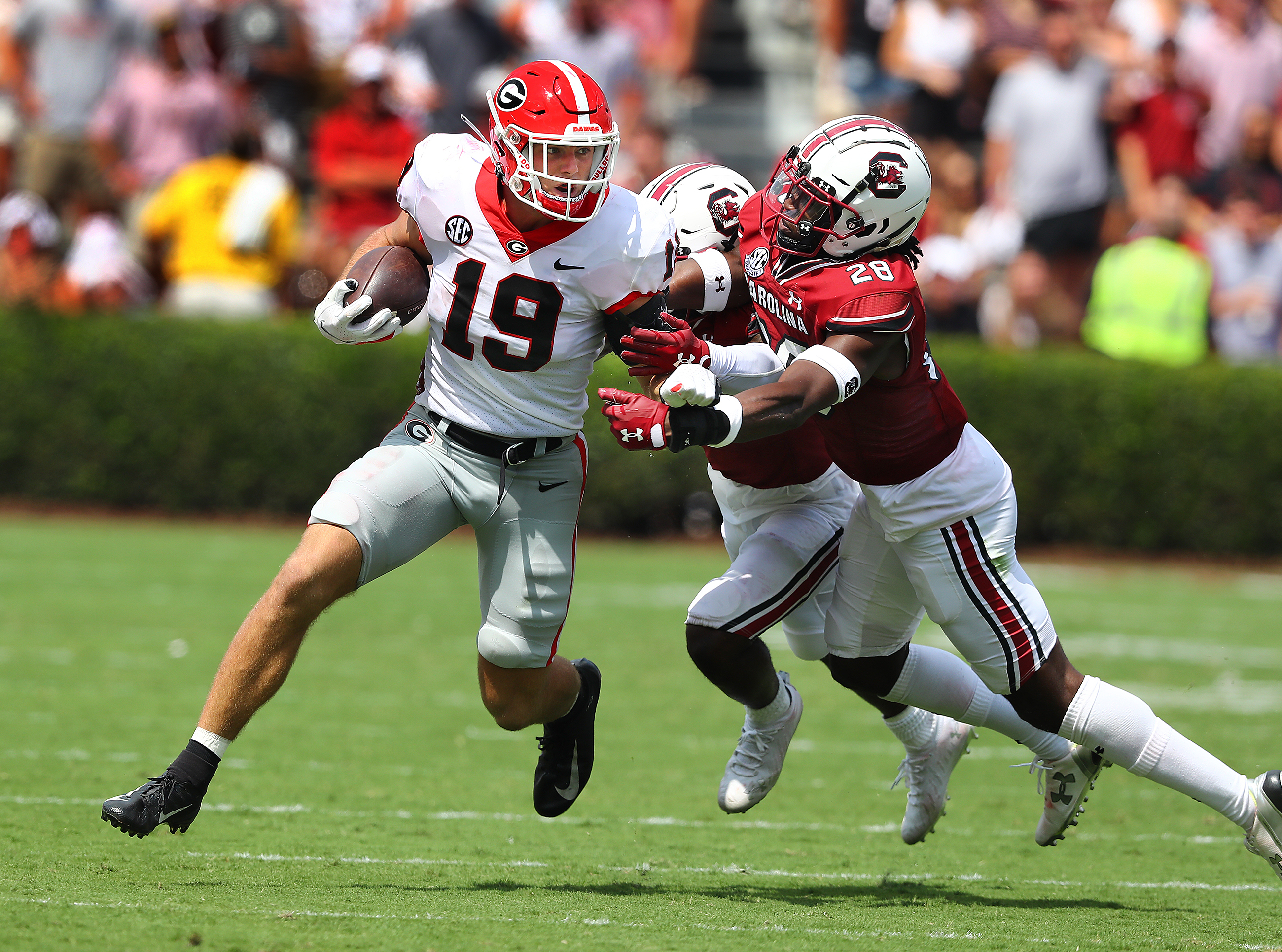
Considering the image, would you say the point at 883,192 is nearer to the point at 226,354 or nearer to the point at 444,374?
the point at 444,374

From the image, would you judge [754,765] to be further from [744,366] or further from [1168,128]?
[1168,128]

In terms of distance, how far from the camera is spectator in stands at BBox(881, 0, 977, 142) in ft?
42.8

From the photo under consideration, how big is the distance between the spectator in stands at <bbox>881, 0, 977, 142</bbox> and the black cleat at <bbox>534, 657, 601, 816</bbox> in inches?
343

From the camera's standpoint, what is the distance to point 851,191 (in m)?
4.29

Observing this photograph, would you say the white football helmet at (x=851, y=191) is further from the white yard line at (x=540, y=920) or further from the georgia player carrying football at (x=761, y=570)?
the white yard line at (x=540, y=920)

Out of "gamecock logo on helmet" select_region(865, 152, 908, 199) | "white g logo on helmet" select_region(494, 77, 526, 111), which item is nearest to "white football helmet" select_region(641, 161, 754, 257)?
"white g logo on helmet" select_region(494, 77, 526, 111)

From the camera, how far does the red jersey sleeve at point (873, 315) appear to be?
4188mm

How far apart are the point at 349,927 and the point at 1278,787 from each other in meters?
2.39

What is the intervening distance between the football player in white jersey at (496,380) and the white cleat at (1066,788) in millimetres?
1502

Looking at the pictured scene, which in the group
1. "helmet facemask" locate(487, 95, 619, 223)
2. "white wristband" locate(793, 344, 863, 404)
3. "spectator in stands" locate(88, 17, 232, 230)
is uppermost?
"helmet facemask" locate(487, 95, 619, 223)

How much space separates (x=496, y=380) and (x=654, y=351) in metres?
0.50

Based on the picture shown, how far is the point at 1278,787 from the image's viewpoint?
4.36 m

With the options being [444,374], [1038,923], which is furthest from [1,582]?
[1038,923]

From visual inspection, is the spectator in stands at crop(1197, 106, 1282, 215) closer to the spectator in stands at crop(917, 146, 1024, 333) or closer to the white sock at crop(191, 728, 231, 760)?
the spectator in stands at crop(917, 146, 1024, 333)
